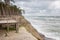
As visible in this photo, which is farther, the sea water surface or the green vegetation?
the sea water surface

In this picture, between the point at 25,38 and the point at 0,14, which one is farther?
the point at 0,14

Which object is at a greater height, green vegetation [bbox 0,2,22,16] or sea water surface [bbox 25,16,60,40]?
green vegetation [bbox 0,2,22,16]

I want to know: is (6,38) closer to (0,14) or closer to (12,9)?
(0,14)

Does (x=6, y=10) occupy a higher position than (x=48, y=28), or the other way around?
(x=6, y=10)

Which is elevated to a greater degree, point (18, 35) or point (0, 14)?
point (0, 14)

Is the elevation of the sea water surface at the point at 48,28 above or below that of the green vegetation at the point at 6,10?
below

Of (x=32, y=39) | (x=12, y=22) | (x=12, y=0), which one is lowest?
(x=32, y=39)

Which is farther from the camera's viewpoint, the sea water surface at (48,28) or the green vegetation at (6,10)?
the sea water surface at (48,28)

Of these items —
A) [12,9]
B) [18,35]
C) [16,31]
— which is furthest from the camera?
[12,9]

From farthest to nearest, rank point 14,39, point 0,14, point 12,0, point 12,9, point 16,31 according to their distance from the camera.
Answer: point 12,0, point 12,9, point 0,14, point 16,31, point 14,39

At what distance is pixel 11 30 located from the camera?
46.0ft

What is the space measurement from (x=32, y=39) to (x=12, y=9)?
663cm

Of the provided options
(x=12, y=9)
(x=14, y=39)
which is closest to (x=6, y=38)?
(x=14, y=39)

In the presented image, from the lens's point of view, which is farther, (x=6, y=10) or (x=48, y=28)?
(x=48, y=28)
